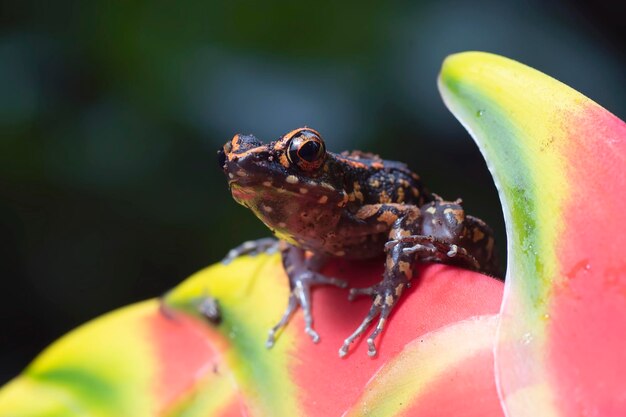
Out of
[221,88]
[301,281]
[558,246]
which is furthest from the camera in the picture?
[221,88]

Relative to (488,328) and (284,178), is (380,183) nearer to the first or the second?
(284,178)

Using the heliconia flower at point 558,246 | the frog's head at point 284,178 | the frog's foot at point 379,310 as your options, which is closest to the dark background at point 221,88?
the frog's head at point 284,178

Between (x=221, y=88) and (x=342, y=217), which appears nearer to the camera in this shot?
(x=342, y=217)

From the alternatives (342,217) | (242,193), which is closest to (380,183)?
(342,217)

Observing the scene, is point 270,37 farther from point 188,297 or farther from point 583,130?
point 583,130

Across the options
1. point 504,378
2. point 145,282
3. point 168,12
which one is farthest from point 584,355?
point 145,282

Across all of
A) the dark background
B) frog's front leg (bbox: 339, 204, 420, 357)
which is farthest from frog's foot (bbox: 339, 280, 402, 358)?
the dark background

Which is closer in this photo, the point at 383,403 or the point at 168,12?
the point at 383,403
